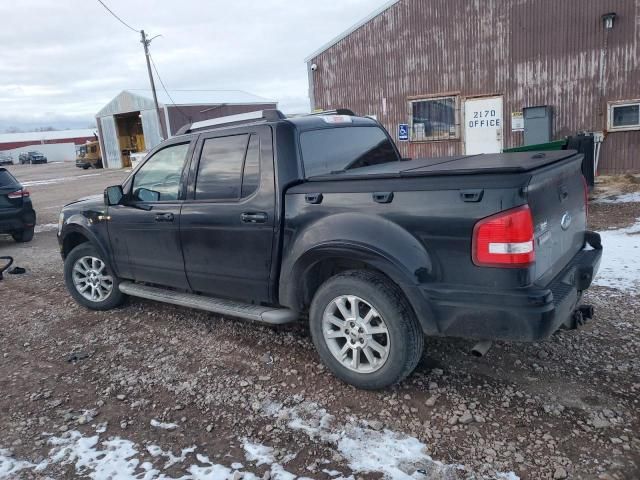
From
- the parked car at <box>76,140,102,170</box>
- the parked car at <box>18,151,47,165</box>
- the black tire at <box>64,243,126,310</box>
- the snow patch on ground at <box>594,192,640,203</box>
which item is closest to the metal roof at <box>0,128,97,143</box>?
the parked car at <box>18,151,47,165</box>

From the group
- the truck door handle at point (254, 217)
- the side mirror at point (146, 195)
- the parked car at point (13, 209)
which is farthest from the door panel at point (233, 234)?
the parked car at point (13, 209)

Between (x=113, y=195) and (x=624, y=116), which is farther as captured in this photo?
(x=624, y=116)

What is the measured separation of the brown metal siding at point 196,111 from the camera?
113 feet

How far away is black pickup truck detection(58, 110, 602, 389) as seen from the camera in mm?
2916

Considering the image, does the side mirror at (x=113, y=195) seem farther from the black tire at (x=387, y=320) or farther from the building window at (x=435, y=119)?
the building window at (x=435, y=119)

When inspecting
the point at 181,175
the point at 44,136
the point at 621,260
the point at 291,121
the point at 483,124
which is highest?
the point at 44,136

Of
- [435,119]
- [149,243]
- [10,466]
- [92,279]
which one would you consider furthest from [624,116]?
[10,466]

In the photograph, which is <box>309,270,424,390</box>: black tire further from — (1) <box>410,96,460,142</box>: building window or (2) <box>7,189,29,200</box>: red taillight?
(1) <box>410,96,460,142</box>: building window

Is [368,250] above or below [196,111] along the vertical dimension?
below

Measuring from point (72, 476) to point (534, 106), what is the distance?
47.7 feet

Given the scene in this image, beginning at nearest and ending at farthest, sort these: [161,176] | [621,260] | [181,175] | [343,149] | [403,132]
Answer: [343,149] → [181,175] → [161,176] → [621,260] → [403,132]

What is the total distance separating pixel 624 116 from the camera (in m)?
13.3

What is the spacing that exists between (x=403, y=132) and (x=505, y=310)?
1466cm

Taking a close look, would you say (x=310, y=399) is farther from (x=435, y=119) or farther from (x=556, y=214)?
(x=435, y=119)
